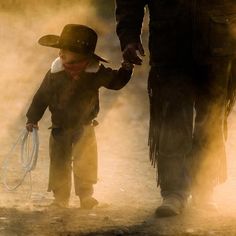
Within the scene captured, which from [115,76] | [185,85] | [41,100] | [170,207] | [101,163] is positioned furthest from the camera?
[101,163]

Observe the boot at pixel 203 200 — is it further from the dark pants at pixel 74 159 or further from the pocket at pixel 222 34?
the pocket at pixel 222 34

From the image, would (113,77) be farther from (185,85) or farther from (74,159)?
(74,159)

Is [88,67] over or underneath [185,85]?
over

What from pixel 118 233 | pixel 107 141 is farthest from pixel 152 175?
pixel 118 233

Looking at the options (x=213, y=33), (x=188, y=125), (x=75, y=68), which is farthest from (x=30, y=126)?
(x=213, y=33)

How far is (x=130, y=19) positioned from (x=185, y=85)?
1.90 ft

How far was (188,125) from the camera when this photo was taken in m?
6.29

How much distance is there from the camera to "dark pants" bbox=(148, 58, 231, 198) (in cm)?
623

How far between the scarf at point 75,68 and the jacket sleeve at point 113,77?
0.12 meters

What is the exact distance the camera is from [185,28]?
614 cm

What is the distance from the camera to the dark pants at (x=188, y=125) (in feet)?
20.4

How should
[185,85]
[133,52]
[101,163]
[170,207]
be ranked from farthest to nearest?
[101,163], [185,85], [133,52], [170,207]

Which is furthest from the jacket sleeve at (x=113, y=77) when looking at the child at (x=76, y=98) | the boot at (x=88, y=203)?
the boot at (x=88, y=203)

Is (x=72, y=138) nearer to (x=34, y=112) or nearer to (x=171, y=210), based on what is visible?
(x=34, y=112)
